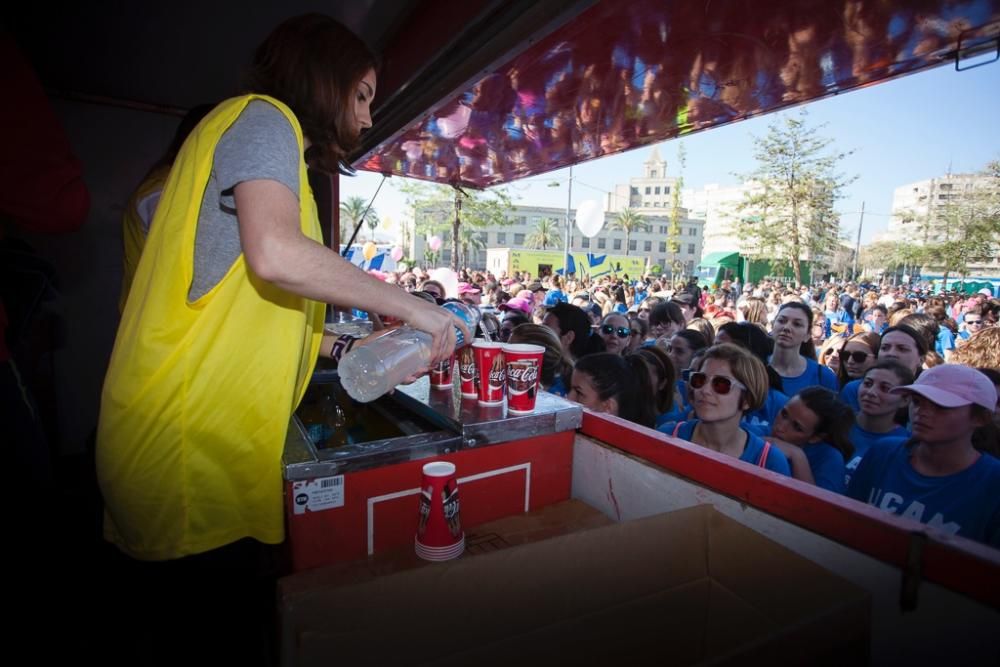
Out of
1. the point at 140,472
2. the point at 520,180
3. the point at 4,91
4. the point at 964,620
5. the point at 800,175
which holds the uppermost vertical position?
the point at 800,175

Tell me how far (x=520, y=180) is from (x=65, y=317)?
166 inches

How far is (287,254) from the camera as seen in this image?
1063mm

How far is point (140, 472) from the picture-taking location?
1.14 metres

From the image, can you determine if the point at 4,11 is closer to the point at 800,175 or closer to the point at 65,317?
the point at 65,317

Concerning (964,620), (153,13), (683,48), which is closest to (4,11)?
(153,13)

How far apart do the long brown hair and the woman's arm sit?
30cm

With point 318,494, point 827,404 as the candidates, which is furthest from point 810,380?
point 318,494

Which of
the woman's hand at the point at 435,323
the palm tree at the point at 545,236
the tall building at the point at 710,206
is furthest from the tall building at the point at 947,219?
the palm tree at the point at 545,236

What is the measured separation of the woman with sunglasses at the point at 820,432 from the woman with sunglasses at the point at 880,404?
1.38 ft

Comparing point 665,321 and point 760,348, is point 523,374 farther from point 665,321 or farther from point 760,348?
point 665,321

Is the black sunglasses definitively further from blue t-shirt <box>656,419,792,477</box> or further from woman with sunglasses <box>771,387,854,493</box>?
blue t-shirt <box>656,419,792,477</box>

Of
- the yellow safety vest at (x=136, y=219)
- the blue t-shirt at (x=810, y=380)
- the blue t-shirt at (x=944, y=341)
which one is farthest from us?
the blue t-shirt at (x=944, y=341)

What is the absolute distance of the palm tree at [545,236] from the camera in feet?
211

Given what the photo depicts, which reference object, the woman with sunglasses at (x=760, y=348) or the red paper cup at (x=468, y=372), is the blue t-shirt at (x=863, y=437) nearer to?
the woman with sunglasses at (x=760, y=348)
